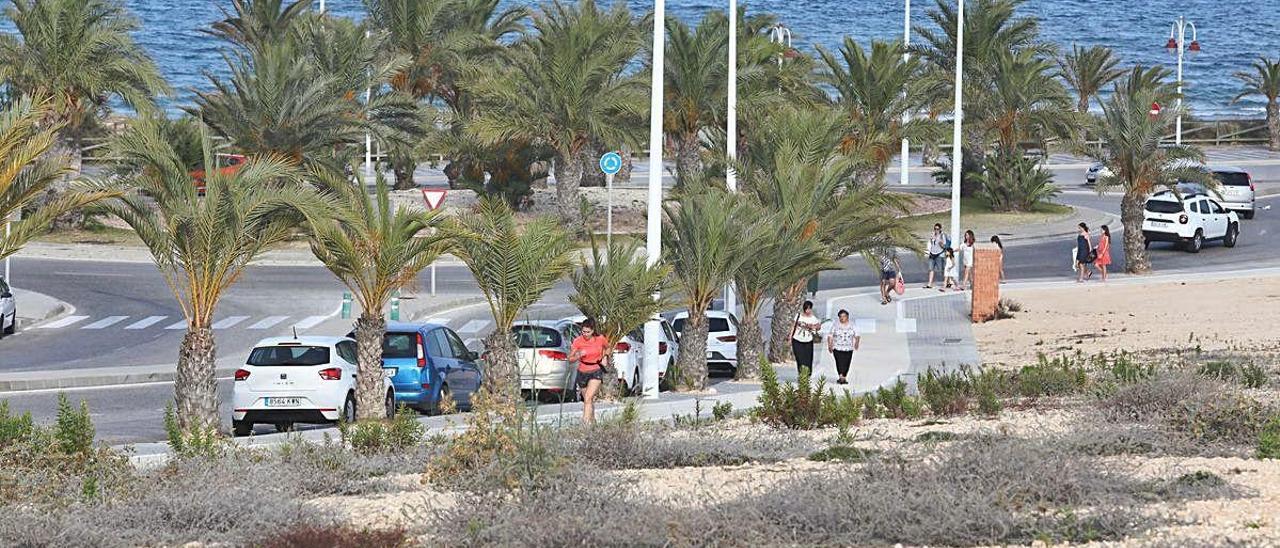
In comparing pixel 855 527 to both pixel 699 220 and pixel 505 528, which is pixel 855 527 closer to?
pixel 505 528

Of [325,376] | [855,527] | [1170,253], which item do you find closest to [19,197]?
[325,376]

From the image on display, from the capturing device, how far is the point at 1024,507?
12227 mm

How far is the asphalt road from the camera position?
26.2 meters

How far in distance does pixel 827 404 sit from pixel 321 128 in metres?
31.6

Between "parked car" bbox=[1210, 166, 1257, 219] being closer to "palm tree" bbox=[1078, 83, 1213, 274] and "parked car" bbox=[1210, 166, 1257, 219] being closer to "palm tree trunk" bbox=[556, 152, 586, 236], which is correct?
"palm tree" bbox=[1078, 83, 1213, 274]

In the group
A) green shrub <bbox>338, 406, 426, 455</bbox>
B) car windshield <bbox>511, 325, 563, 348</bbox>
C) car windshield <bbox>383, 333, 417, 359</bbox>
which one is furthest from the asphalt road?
green shrub <bbox>338, 406, 426, 455</bbox>

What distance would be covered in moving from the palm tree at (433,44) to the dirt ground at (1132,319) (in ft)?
70.9

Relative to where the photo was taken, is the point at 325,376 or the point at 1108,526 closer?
the point at 1108,526

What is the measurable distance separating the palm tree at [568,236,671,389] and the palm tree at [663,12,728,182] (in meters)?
27.7

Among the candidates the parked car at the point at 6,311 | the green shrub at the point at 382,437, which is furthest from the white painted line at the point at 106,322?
the green shrub at the point at 382,437

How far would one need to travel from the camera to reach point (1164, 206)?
50.2m

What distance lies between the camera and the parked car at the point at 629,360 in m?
27.0

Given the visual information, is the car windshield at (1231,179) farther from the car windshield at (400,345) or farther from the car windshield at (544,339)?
the car windshield at (400,345)

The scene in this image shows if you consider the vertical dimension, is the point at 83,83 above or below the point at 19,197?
above
